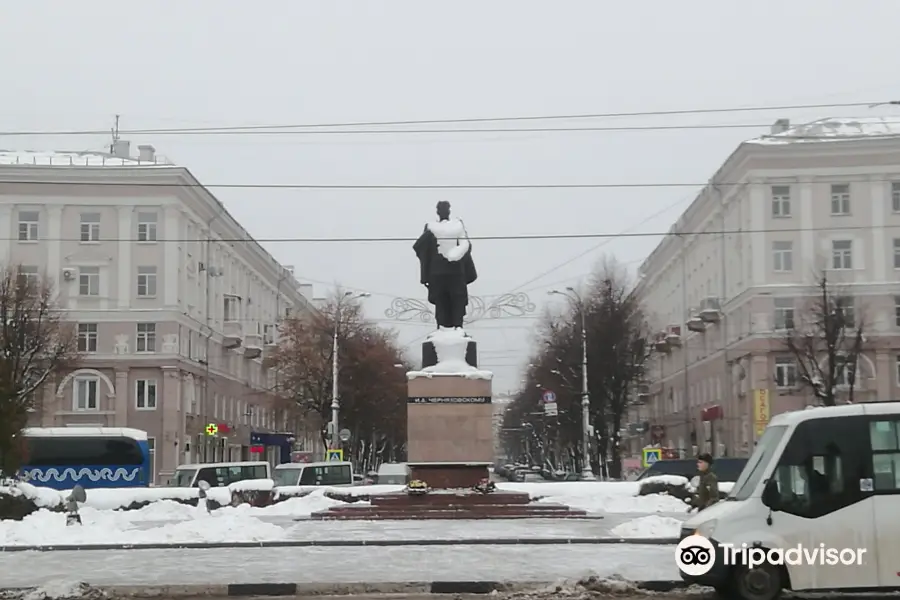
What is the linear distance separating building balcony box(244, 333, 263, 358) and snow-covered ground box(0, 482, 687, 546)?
46.9m

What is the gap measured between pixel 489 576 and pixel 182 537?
320 inches

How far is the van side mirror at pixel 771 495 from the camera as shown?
11.9m

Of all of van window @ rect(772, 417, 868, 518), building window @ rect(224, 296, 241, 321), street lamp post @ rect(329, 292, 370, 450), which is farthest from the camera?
building window @ rect(224, 296, 241, 321)

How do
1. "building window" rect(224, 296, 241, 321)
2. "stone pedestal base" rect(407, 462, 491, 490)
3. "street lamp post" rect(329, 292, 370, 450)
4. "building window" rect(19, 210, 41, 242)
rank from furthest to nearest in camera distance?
1. "building window" rect(224, 296, 241, 321)
2. "building window" rect(19, 210, 41, 242)
3. "street lamp post" rect(329, 292, 370, 450)
4. "stone pedestal base" rect(407, 462, 491, 490)

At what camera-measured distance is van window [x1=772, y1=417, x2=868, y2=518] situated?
11.9 m

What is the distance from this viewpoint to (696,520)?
12.3m

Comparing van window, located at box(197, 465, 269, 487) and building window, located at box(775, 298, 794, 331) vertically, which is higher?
building window, located at box(775, 298, 794, 331)

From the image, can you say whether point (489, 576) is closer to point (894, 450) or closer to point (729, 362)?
point (894, 450)

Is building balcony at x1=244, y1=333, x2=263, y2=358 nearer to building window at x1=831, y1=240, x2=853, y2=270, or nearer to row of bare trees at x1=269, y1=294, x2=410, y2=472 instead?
row of bare trees at x1=269, y1=294, x2=410, y2=472

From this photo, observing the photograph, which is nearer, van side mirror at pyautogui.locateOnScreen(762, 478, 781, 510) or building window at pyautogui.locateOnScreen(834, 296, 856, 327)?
van side mirror at pyautogui.locateOnScreen(762, 478, 781, 510)

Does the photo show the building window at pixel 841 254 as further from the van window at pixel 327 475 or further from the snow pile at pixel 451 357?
the snow pile at pixel 451 357

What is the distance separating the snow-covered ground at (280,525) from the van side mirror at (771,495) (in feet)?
28.4

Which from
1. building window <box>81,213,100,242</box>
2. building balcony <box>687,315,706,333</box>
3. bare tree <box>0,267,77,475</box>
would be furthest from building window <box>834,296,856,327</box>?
building window <box>81,213,100,242</box>

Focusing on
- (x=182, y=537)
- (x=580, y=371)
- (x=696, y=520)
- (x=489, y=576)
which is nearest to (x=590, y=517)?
(x=182, y=537)
